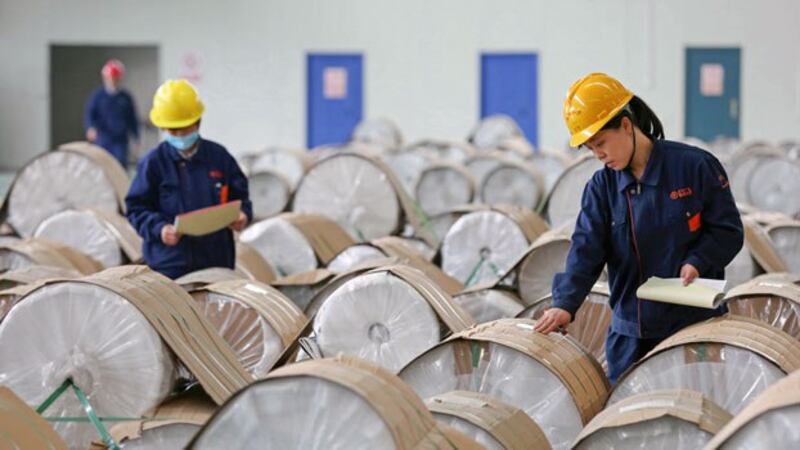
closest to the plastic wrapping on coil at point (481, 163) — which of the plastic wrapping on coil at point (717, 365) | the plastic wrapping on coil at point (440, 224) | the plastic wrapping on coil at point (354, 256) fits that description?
the plastic wrapping on coil at point (440, 224)

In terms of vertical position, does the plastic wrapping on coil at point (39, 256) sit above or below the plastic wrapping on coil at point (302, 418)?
below

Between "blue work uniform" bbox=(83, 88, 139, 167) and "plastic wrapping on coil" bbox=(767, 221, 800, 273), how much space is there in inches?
415

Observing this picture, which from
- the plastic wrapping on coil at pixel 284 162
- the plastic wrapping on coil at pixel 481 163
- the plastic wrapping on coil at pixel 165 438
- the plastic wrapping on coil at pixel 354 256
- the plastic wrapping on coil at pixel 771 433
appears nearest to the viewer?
the plastic wrapping on coil at pixel 771 433

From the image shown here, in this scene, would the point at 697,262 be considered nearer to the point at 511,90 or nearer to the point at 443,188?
the point at 443,188

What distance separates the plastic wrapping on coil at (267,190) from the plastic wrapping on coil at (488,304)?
5032 millimetres

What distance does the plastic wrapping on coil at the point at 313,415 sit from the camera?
2.91 m

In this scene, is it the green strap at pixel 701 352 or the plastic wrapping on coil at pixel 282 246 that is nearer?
the green strap at pixel 701 352

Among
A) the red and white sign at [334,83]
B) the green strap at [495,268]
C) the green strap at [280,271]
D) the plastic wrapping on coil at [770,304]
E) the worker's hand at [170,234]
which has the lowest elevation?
the green strap at [280,271]

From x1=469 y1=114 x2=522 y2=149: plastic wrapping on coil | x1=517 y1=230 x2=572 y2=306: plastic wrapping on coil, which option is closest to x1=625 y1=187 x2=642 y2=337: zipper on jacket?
x1=517 y1=230 x2=572 y2=306: plastic wrapping on coil

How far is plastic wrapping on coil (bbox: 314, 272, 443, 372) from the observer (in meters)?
5.04

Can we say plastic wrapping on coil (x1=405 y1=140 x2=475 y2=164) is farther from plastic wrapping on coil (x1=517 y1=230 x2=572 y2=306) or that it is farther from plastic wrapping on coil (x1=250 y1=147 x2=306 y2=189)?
plastic wrapping on coil (x1=517 y1=230 x2=572 y2=306)

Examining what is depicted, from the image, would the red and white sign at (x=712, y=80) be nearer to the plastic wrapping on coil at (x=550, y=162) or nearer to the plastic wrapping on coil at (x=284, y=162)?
the plastic wrapping on coil at (x=550, y=162)

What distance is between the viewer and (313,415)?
9.64 feet

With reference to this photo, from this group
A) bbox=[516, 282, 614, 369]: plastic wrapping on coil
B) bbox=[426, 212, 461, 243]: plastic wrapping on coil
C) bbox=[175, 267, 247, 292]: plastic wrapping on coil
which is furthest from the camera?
bbox=[426, 212, 461, 243]: plastic wrapping on coil
